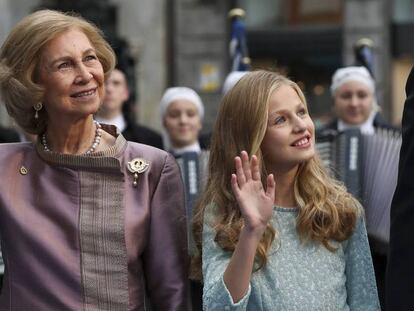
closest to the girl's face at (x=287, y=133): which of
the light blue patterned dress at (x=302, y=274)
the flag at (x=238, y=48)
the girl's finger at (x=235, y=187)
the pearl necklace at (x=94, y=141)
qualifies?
the light blue patterned dress at (x=302, y=274)

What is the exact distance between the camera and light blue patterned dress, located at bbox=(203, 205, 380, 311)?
3.25 metres

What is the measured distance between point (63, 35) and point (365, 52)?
4832 mm

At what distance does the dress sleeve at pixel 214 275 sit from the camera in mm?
3127

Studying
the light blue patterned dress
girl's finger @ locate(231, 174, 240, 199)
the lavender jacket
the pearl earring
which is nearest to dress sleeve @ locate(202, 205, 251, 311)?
the light blue patterned dress

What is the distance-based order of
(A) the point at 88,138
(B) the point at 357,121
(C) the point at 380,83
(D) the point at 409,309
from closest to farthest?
(D) the point at 409,309
(A) the point at 88,138
(B) the point at 357,121
(C) the point at 380,83

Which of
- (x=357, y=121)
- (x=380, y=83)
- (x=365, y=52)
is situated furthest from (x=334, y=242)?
(x=380, y=83)

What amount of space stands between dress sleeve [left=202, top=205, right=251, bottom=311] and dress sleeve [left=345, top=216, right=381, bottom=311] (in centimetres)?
39

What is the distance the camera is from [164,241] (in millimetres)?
3314

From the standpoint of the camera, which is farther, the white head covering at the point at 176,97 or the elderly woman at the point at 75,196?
the white head covering at the point at 176,97

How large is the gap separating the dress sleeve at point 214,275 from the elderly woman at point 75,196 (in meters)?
0.11

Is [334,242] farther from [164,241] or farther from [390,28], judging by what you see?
[390,28]

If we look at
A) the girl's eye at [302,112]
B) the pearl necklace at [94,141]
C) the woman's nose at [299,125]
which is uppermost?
the girl's eye at [302,112]

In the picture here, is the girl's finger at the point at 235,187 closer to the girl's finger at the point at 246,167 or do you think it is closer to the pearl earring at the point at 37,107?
the girl's finger at the point at 246,167

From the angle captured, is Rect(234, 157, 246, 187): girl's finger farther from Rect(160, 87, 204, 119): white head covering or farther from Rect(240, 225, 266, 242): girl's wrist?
Rect(160, 87, 204, 119): white head covering
